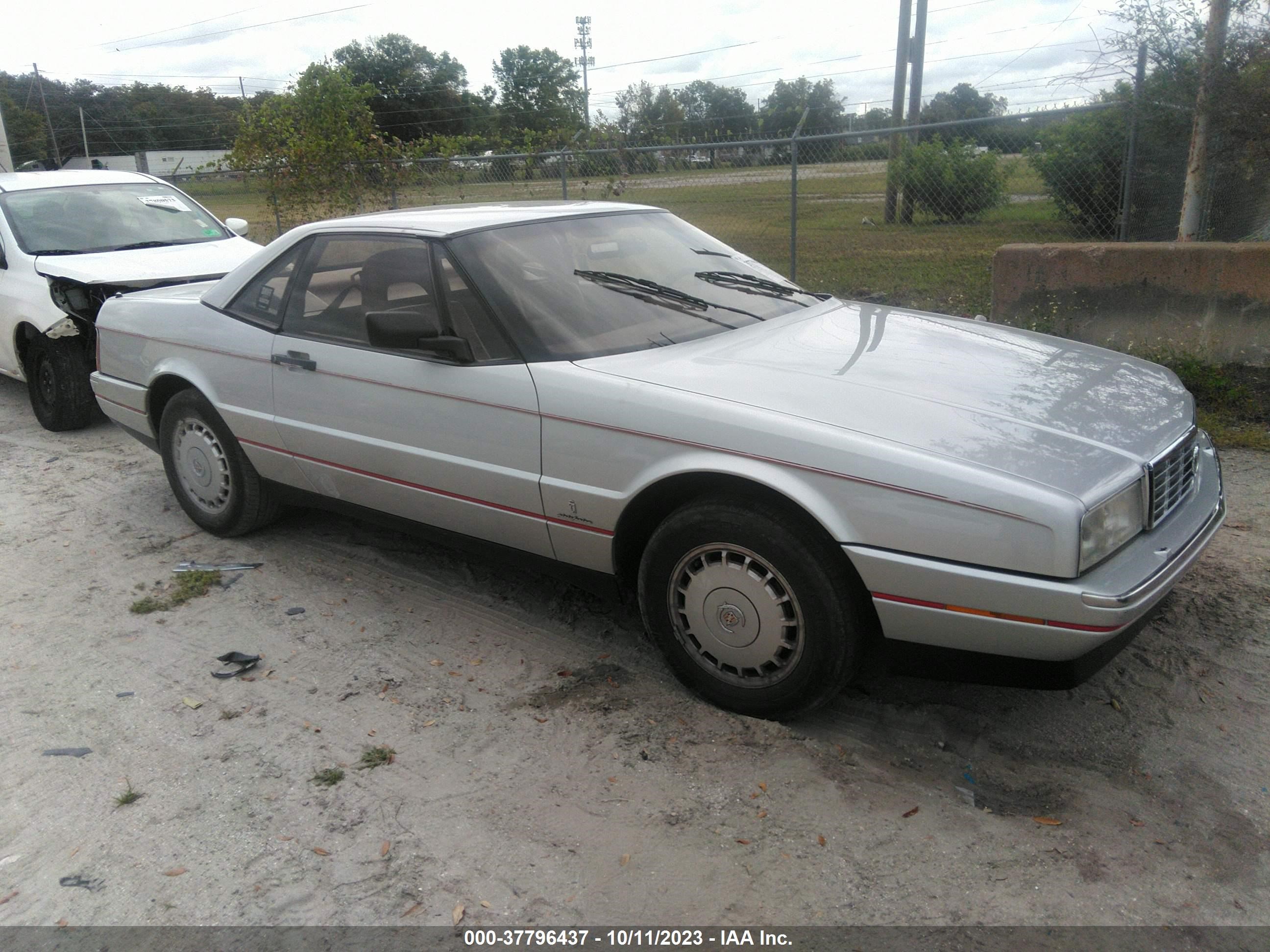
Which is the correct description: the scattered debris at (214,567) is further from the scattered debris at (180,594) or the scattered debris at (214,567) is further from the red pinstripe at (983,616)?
the red pinstripe at (983,616)

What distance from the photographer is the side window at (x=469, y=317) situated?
3625 mm

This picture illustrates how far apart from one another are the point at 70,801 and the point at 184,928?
0.83m

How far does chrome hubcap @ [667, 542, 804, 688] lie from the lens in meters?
3.09

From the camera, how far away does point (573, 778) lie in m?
3.06

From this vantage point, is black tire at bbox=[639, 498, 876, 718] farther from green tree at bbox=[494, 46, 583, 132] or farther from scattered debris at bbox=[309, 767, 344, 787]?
green tree at bbox=[494, 46, 583, 132]

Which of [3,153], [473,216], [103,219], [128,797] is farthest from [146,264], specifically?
[3,153]

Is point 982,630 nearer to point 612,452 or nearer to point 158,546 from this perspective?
point 612,452

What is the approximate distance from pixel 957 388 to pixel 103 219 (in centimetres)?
733

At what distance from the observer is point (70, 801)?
3.06 m

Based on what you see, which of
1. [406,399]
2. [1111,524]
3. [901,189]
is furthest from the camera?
[901,189]

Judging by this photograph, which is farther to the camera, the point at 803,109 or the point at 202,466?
the point at 803,109

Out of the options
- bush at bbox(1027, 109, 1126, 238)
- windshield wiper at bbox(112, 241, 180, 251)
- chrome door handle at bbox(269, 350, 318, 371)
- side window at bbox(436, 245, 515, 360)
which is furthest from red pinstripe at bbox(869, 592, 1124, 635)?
windshield wiper at bbox(112, 241, 180, 251)

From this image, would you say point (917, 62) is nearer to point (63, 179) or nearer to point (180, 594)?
point (63, 179)

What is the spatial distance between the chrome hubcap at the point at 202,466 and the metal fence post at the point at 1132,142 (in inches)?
265
